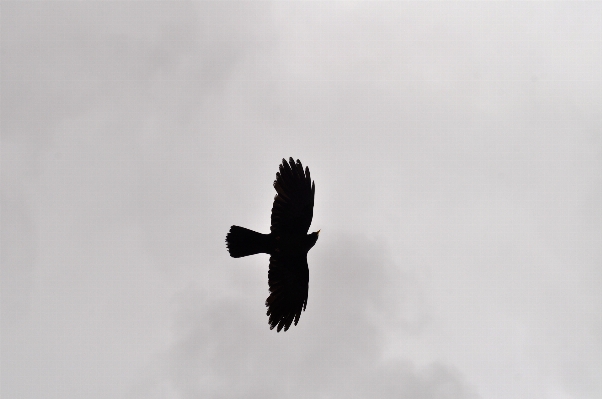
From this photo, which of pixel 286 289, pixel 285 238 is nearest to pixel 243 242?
pixel 285 238

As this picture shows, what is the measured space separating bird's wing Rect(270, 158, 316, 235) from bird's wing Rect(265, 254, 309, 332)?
1.25m

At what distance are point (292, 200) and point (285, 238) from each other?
1.36 metres

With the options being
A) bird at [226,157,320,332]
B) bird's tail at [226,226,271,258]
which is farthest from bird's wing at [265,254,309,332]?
bird's tail at [226,226,271,258]

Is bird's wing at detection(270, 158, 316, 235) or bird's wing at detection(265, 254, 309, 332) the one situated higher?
bird's wing at detection(270, 158, 316, 235)

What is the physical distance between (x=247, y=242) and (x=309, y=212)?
7.65ft

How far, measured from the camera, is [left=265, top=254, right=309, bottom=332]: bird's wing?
19328 millimetres

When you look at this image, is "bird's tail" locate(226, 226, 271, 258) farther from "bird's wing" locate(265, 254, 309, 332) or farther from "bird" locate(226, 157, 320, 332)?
"bird's wing" locate(265, 254, 309, 332)

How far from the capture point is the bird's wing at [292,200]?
18438 mm

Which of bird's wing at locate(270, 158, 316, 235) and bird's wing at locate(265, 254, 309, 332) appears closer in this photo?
bird's wing at locate(270, 158, 316, 235)

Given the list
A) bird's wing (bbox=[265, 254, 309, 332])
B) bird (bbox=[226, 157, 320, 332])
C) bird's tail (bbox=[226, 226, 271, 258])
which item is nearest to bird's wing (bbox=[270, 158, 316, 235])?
bird (bbox=[226, 157, 320, 332])

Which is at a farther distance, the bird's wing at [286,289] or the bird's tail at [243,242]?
the bird's wing at [286,289]

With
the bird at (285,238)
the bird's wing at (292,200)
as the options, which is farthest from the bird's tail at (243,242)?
the bird's wing at (292,200)

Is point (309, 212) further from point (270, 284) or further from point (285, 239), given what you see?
point (270, 284)

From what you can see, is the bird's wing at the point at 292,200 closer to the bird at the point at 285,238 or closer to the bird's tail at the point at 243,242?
the bird at the point at 285,238
